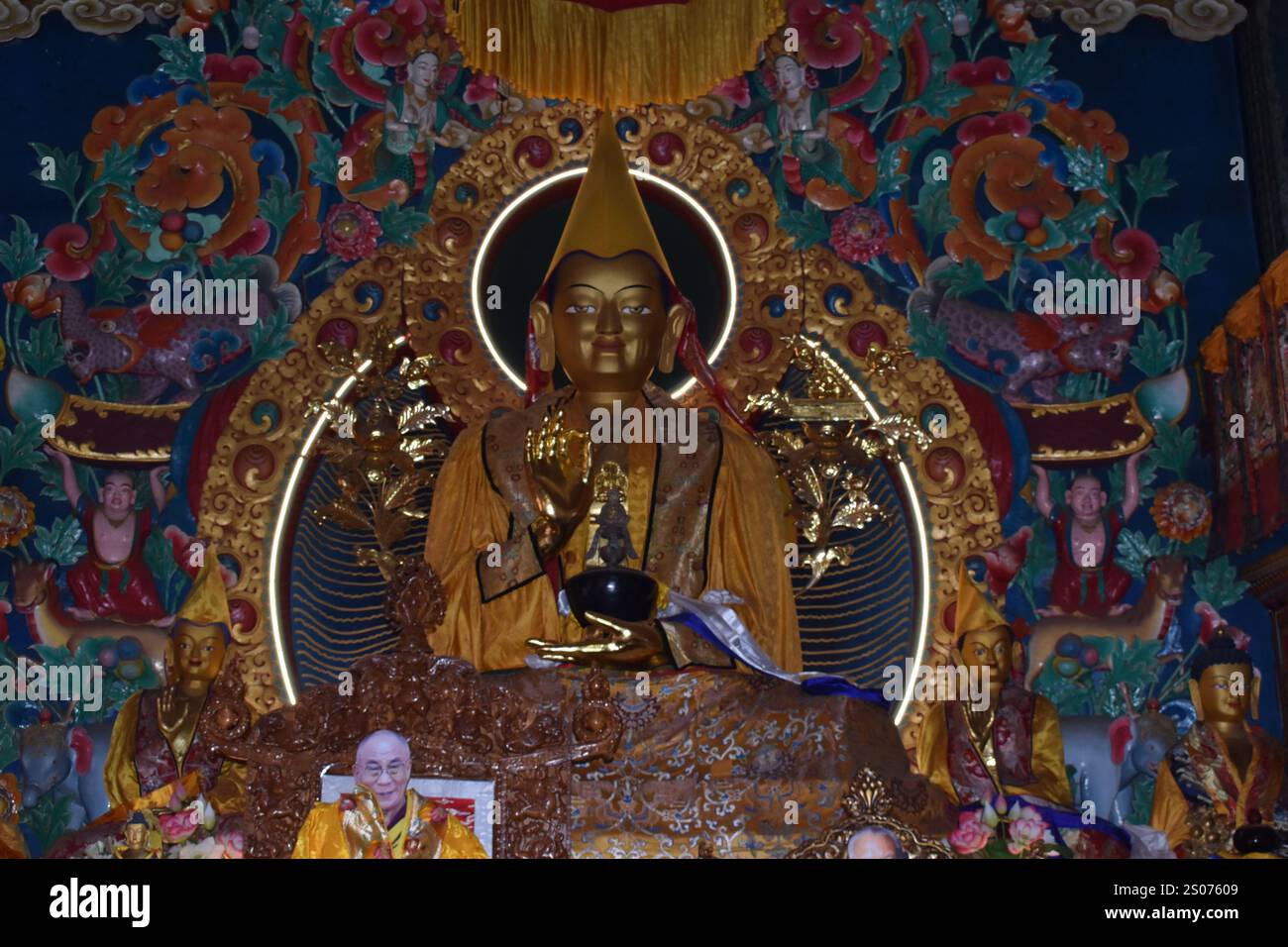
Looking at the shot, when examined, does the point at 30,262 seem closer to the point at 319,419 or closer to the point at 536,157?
the point at 319,419

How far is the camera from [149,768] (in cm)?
743

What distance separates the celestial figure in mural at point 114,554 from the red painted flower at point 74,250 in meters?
0.69

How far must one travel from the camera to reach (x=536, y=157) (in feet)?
27.1

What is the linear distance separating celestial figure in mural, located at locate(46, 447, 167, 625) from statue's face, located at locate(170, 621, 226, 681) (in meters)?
0.42

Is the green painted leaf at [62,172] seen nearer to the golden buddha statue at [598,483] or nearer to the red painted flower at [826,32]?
the golden buddha statue at [598,483]

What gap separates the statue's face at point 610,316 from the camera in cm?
793

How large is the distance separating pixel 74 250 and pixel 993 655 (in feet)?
12.1

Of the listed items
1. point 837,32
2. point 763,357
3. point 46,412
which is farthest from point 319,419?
point 837,32

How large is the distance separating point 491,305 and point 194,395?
45.2 inches

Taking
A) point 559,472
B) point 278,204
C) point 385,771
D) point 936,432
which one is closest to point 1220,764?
point 936,432

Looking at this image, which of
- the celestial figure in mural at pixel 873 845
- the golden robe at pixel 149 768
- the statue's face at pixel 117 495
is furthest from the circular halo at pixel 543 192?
the celestial figure in mural at pixel 873 845

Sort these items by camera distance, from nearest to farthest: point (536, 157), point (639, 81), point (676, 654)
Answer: point (676, 654) < point (639, 81) < point (536, 157)

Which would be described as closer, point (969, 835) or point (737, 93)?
point (969, 835)

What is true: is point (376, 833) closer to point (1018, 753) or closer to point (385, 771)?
point (385, 771)
